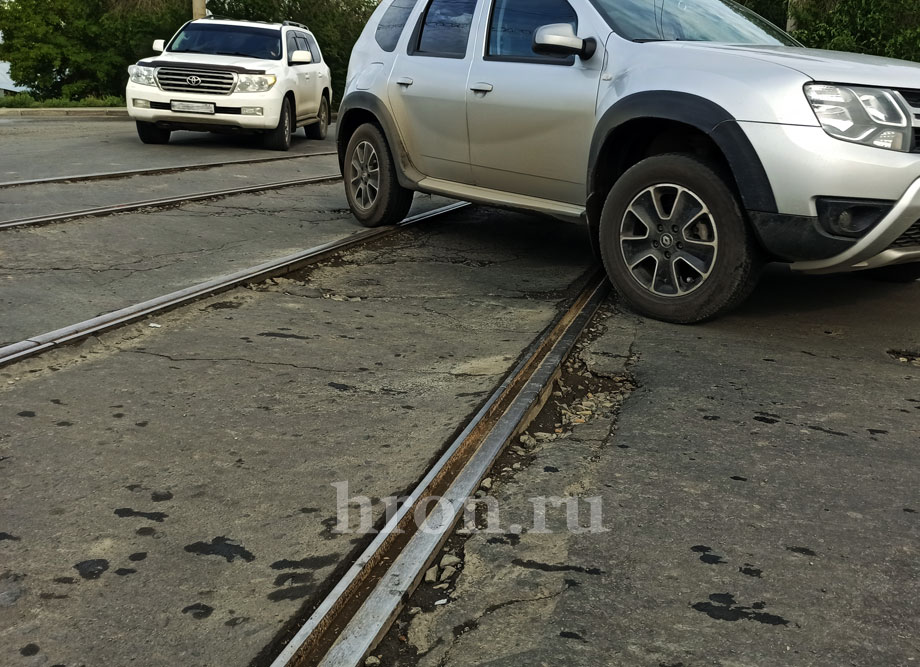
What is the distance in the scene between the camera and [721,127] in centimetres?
489

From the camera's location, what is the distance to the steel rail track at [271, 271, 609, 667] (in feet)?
7.60

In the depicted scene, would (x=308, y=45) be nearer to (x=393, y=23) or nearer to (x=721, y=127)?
(x=393, y=23)

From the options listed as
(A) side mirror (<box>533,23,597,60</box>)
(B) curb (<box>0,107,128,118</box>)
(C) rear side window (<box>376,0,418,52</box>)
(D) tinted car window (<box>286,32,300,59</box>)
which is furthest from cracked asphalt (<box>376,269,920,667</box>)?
(B) curb (<box>0,107,128,118</box>)

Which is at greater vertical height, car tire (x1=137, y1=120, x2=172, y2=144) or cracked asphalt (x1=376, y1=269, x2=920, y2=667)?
car tire (x1=137, y1=120, x2=172, y2=144)

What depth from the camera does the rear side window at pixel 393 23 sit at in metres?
7.48

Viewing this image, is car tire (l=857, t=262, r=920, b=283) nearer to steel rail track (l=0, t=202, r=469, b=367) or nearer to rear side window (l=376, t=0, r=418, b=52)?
steel rail track (l=0, t=202, r=469, b=367)

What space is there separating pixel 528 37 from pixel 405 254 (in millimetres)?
1637

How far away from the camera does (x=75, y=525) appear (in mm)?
2834

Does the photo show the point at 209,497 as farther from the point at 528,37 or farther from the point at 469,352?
the point at 528,37

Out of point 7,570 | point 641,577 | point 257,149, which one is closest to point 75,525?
point 7,570

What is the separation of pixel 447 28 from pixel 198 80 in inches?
→ 302

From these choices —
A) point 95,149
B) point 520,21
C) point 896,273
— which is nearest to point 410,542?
point 520,21

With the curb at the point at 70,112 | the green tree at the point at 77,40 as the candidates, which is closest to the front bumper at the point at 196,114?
the curb at the point at 70,112

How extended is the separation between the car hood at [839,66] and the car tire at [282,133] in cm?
996
